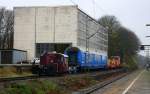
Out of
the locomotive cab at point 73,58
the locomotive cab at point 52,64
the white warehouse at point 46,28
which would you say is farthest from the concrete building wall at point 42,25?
the locomotive cab at point 52,64

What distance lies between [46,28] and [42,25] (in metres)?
1.01

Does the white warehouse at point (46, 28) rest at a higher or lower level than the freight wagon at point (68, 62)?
higher

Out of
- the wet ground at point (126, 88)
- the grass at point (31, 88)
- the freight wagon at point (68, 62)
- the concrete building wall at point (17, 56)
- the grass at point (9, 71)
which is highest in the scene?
the concrete building wall at point (17, 56)

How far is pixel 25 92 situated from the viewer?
67.8ft

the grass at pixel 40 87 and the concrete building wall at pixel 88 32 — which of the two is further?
the concrete building wall at pixel 88 32

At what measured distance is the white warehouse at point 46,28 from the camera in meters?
91.0

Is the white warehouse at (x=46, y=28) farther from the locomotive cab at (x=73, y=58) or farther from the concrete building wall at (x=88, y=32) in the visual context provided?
the locomotive cab at (x=73, y=58)

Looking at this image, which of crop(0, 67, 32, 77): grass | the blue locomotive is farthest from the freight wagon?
crop(0, 67, 32, 77): grass

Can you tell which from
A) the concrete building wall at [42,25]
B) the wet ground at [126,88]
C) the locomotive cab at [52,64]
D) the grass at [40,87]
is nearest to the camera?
the grass at [40,87]

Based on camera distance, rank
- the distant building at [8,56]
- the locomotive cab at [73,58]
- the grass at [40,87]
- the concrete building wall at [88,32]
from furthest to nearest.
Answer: the concrete building wall at [88,32] < the distant building at [8,56] < the locomotive cab at [73,58] < the grass at [40,87]

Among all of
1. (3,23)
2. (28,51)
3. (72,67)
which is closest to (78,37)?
(28,51)

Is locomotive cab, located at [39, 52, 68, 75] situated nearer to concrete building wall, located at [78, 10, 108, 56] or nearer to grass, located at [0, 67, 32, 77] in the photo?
grass, located at [0, 67, 32, 77]

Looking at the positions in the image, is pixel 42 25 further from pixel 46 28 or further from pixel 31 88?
pixel 31 88

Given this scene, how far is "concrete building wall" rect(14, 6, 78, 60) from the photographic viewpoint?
91.4 m
